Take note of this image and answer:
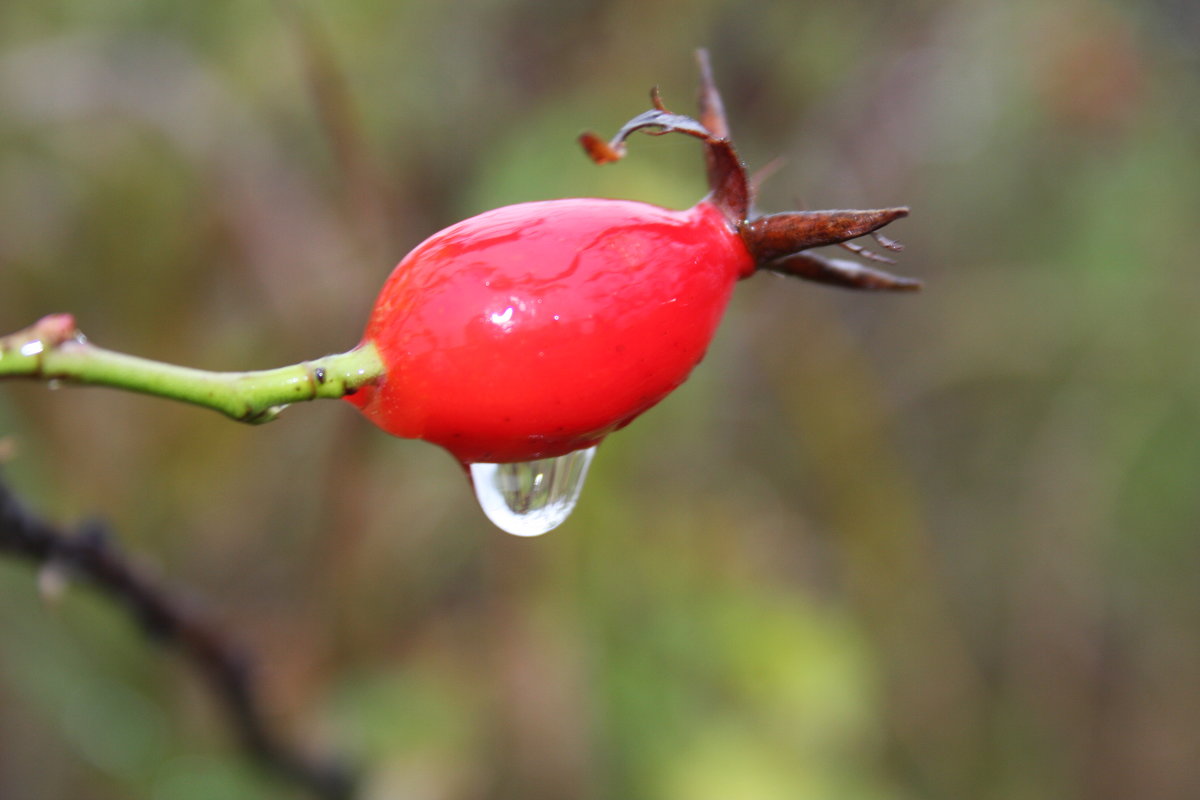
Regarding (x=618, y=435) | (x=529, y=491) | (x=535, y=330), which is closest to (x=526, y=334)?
(x=535, y=330)

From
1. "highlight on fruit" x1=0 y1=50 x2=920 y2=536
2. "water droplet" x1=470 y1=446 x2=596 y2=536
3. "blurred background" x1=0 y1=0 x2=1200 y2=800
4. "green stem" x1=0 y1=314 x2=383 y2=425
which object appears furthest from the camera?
"blurred background" x1=0 y1=0 x2=1200 y2=800

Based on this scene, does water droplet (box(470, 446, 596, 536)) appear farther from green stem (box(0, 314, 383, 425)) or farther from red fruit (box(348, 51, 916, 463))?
green stem (box(0, 314, 383, 425))

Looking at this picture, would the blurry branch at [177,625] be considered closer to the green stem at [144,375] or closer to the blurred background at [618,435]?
the blurred background at [618,435]

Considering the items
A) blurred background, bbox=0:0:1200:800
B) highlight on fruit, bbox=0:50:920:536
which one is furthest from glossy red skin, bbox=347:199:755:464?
blurred background, bbox=0:0:1200:800

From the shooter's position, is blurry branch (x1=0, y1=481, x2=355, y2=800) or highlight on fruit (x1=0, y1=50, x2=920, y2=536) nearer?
highlight on fruit (x1=0, y1=50, x2=920, y2=536)

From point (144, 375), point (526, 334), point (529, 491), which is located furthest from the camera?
point (529, 491)

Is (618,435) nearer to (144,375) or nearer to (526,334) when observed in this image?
(526,334)

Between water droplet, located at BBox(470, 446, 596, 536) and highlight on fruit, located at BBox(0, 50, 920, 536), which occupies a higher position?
highlight on fruit, located at BBox(0, 50, 920, 536)

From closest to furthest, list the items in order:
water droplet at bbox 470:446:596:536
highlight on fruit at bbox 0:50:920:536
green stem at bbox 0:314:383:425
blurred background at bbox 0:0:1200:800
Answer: green stem at bbox 0:314:383:425, highlight on fruit at bbox 0:50:920:536, water droplet at bbox 470:446:596:536, blurred background at bbox 0:0:1200:800
